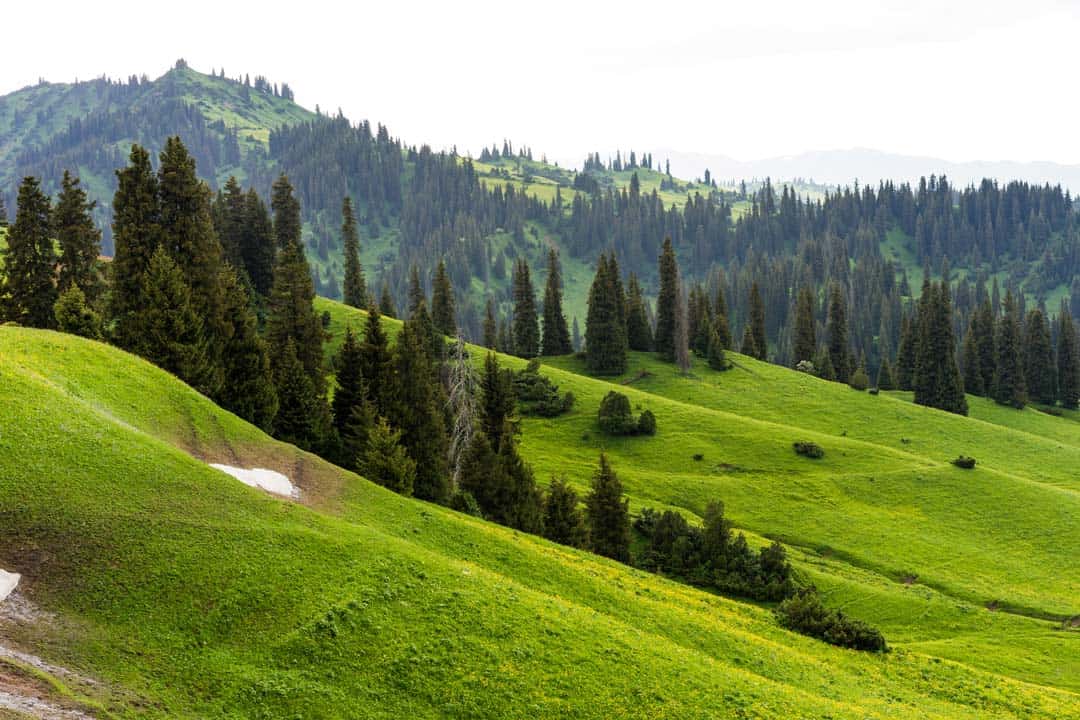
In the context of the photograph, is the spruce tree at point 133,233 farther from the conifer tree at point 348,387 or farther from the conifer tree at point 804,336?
the conifer tree at point 804,336

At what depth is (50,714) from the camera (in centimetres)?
1658

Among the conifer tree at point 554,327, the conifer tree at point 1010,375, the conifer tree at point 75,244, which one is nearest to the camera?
the conifer tree at point 75,244

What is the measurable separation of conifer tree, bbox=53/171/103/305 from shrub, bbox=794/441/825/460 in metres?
68.6

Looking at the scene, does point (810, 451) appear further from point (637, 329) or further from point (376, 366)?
point (637, 329)

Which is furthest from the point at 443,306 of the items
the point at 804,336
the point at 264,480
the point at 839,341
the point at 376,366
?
the point at 264,480

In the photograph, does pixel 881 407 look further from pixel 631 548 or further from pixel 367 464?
pixel 367 464

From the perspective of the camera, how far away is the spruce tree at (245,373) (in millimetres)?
50938

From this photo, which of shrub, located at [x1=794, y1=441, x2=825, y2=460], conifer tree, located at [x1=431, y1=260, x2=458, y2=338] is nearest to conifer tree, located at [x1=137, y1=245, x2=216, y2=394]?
shrub, located at [x1=794, y1=441, x2=825, y2=460]

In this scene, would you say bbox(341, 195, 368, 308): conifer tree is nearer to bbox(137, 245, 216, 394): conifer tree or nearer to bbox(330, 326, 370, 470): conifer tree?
bbox(330, 326, 370, 470): conifer tree

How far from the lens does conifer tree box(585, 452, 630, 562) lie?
57.8 metres

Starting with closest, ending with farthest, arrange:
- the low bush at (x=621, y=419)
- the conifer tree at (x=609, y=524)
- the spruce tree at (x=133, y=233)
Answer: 1. the spruce tree at (x=133, y=233)
2. the conifer tree at (x=609, y=524)
3. the low bush at (x=621, y=419)

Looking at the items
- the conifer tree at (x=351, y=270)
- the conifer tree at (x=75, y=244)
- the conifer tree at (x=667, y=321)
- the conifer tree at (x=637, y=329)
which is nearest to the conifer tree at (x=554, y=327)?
the conifer tree at (x=637, y=329)

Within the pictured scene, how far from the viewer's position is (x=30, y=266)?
58344 millimetres

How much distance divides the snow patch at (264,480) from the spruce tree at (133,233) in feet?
73.3
